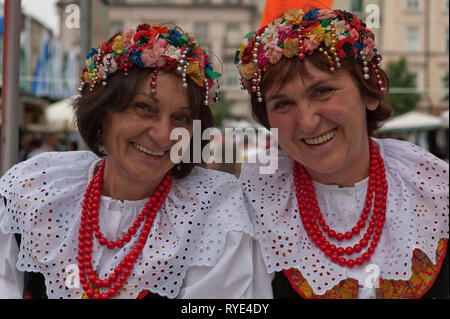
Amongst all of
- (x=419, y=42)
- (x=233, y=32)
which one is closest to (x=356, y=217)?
(x=419, y=42)

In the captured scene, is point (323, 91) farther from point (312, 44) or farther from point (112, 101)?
point (112, 101)

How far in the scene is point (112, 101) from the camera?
1.62 meters

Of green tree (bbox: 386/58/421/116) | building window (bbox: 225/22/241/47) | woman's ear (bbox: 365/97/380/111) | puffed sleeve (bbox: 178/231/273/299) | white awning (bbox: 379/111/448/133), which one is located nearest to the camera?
puffed sleeve (bbox: 178/231/273/299)

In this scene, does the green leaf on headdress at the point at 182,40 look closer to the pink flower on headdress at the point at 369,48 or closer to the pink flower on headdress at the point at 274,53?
the pink flower on headdress at the point at 274,53

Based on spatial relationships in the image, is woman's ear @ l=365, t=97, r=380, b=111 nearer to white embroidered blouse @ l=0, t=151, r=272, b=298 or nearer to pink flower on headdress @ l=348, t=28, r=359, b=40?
pink flower on headdress @ l=348, t=28, r=359, b=40

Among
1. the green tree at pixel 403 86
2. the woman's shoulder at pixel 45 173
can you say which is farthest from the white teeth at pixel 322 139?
the green tree at pixel 403 86

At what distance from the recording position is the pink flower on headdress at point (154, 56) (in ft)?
5.20

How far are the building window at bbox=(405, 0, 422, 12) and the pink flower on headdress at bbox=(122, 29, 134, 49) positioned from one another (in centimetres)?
1109

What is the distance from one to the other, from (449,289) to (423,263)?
0.55ft

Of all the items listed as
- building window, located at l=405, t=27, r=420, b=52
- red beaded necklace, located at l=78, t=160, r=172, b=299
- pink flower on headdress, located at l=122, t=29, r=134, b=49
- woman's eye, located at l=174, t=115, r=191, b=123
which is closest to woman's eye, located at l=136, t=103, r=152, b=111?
woman's eye, located at l=174, t=115, r=191, b=123

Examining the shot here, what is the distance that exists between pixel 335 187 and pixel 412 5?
454 inches

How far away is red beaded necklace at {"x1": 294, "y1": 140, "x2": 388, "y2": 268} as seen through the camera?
5.46 ft
